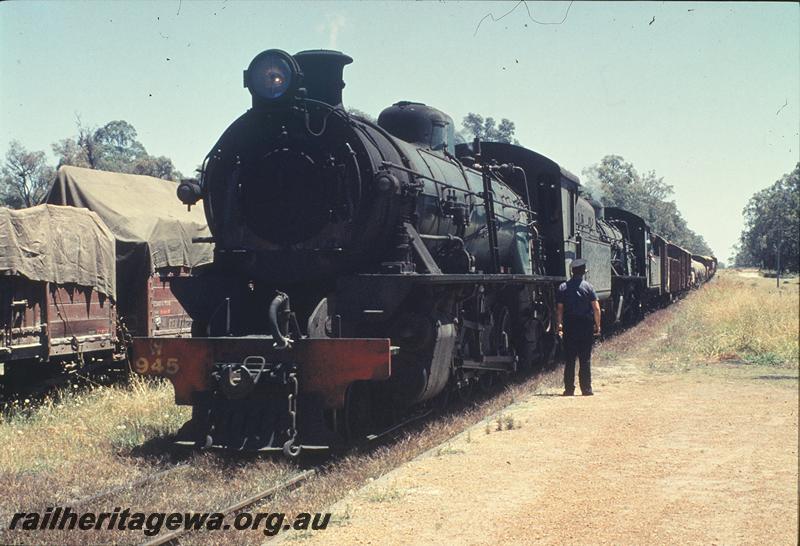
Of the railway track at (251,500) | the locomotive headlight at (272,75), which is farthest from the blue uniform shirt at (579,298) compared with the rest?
the railway track at (251,500)

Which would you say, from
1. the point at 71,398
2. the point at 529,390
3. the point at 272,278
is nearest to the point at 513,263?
the point at 529,390

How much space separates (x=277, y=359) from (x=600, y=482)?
291 cm

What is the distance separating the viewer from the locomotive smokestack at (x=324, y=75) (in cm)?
823

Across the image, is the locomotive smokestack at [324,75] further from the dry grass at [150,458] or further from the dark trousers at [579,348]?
the dark trousers at [579,348]

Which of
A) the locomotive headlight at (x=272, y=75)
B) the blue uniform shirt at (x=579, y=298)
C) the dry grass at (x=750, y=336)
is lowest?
the dry grass at (x=750, y=336)

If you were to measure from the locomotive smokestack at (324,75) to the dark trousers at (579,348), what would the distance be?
482cm

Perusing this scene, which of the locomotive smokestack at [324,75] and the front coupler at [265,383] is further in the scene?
the locomotive smokestack at [324,75]

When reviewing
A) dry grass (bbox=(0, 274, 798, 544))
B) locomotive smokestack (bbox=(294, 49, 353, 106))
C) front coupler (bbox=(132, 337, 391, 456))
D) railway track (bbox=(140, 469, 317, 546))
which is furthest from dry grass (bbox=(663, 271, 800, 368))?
railway track (bbox=(140, 469, 317, 546))

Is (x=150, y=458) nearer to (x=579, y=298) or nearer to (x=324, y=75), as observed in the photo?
(x=324, y=75)

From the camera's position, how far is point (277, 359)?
7137 millimetres

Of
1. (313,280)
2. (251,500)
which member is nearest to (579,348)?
(313,280)

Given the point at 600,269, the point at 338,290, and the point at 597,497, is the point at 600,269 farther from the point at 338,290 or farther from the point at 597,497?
the point at 597,497

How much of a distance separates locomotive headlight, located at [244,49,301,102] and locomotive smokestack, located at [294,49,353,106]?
0.49 m

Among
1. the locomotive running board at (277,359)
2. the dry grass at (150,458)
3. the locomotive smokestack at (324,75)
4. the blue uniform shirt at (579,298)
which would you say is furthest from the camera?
the blue uniform shirt at (579,298)
